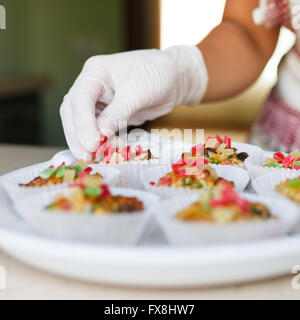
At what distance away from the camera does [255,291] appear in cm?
63

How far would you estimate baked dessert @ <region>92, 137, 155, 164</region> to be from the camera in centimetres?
113

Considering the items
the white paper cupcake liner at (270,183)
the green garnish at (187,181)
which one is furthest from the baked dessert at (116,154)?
the white paper cupcake liner at (270,183)

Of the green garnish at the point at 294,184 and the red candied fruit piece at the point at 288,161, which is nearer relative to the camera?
the green garnish at the point at 294,184

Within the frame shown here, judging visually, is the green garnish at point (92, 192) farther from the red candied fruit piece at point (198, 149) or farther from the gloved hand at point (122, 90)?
the red candied fruit piece at point (198, 149)

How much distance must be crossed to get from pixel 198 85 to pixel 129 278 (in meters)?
1.02

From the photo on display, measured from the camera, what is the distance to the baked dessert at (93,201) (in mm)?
690

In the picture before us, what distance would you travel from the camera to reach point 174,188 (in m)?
0.94

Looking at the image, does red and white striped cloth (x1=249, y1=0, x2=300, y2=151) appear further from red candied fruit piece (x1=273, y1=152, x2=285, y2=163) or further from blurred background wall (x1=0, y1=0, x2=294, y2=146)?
blurred background wall (x1=0, y1=0, x2=294, y2=146)

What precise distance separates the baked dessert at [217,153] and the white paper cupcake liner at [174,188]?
0.05 m

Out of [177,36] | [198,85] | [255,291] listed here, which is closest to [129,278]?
[255,291]

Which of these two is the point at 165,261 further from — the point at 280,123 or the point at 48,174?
the point at 280,123

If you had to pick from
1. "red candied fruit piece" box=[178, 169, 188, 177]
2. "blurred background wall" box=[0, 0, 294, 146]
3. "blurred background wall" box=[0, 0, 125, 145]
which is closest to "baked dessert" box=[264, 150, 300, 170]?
"red candied fruit piece" box=[178, 169, 188, 177]

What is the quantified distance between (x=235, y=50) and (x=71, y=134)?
2.34ft
